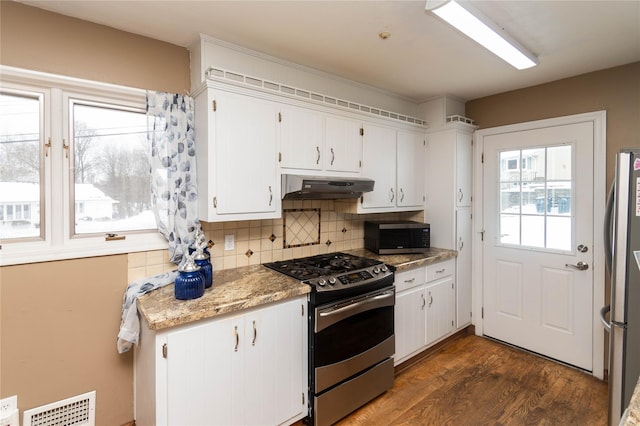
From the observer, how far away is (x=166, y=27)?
1920 mm

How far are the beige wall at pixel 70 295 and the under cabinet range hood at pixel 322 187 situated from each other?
3.23 ft

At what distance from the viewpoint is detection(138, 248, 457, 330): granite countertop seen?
1553mm

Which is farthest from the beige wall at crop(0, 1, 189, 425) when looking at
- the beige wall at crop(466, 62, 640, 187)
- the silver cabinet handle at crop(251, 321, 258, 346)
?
the beige wall at crop(466, 62, 640, 187)

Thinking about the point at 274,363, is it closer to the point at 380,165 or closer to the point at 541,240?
the point at 380,165

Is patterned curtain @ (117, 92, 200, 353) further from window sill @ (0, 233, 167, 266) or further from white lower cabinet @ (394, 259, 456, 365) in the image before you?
white lower cabinet @ (394, 259, 456, 365)

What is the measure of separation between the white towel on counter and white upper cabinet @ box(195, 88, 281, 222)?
47 cm

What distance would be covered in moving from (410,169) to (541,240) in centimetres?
135

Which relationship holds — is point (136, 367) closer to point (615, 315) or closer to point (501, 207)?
point (615, 315)

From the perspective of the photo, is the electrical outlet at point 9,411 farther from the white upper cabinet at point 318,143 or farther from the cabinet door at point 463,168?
the cabinet door at point 463,168

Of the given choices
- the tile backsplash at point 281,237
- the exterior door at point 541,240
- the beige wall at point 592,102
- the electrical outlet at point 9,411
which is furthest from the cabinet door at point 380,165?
the electrical outlet at point 9,411

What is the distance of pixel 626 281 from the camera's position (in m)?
1.72

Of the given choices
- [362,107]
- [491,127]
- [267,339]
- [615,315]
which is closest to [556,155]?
[491,127]

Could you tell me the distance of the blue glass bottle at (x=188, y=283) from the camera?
1.70 meters

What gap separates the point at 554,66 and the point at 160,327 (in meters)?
3.24
